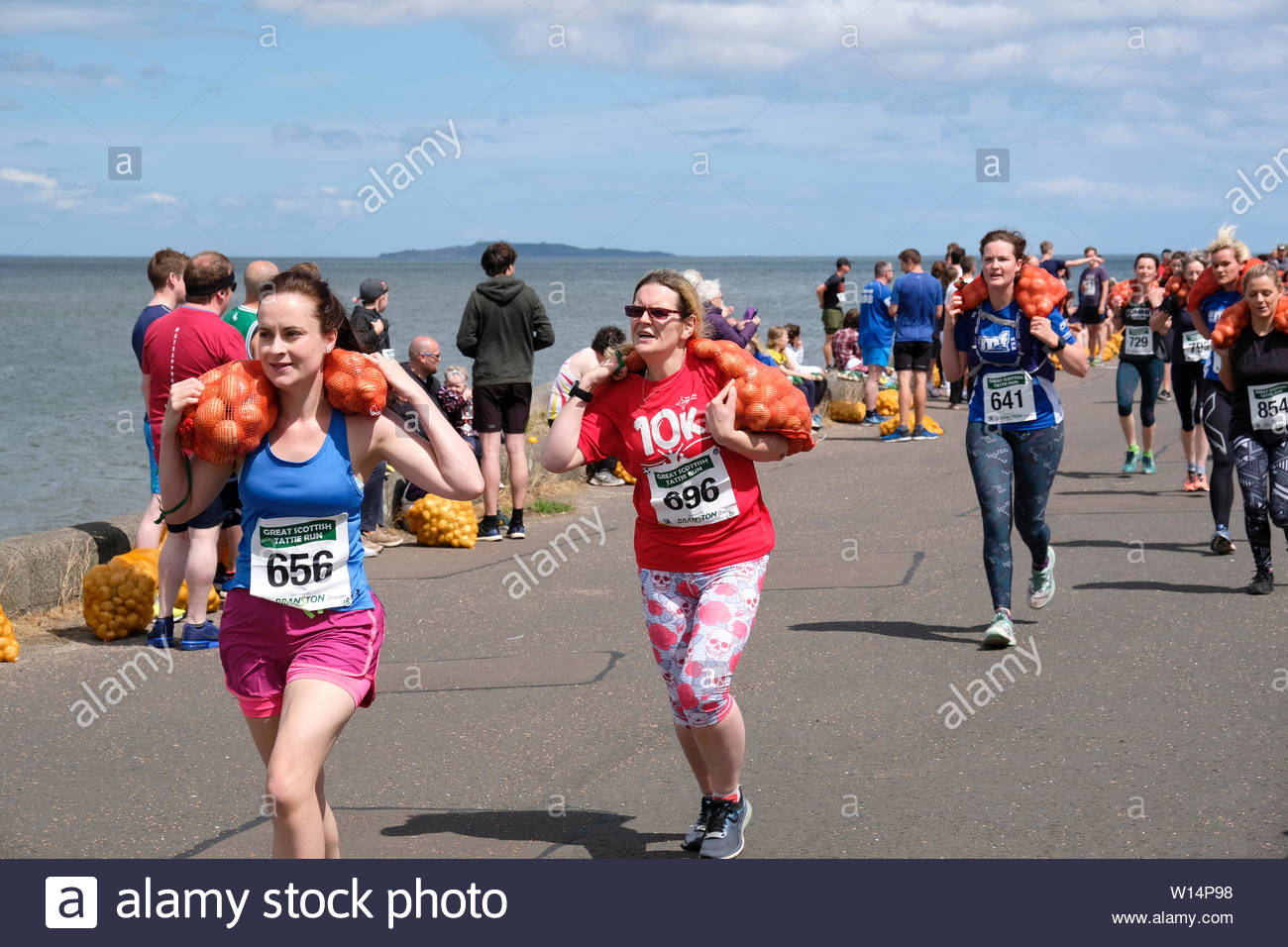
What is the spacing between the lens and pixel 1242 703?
6633mm

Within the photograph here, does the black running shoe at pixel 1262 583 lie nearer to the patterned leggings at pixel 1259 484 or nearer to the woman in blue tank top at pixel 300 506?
the patterned leggings at pixel 1259 484

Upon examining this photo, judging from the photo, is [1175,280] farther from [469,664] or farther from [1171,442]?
[469,664]

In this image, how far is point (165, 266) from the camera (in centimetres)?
873

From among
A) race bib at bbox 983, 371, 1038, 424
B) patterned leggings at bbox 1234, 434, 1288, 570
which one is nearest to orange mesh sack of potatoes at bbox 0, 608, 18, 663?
race bib at bbox 983, 371, 1038, 424

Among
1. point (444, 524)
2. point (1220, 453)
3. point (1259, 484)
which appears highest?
point (1220, 453)

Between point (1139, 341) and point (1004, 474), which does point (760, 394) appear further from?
point (1139, 341)

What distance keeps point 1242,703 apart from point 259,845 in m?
4.25

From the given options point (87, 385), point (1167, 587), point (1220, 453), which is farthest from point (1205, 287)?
point (87, 385)

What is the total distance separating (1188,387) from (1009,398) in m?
5.49

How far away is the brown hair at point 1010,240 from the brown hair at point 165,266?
14.9ft

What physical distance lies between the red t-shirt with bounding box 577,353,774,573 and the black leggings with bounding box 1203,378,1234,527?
19.6 ft

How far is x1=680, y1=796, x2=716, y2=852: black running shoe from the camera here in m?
5.00

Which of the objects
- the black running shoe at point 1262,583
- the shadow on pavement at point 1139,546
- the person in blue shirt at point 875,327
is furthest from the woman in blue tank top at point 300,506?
the person in blue shirt at point 875,327

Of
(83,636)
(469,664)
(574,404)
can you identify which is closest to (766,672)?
(469,664)
